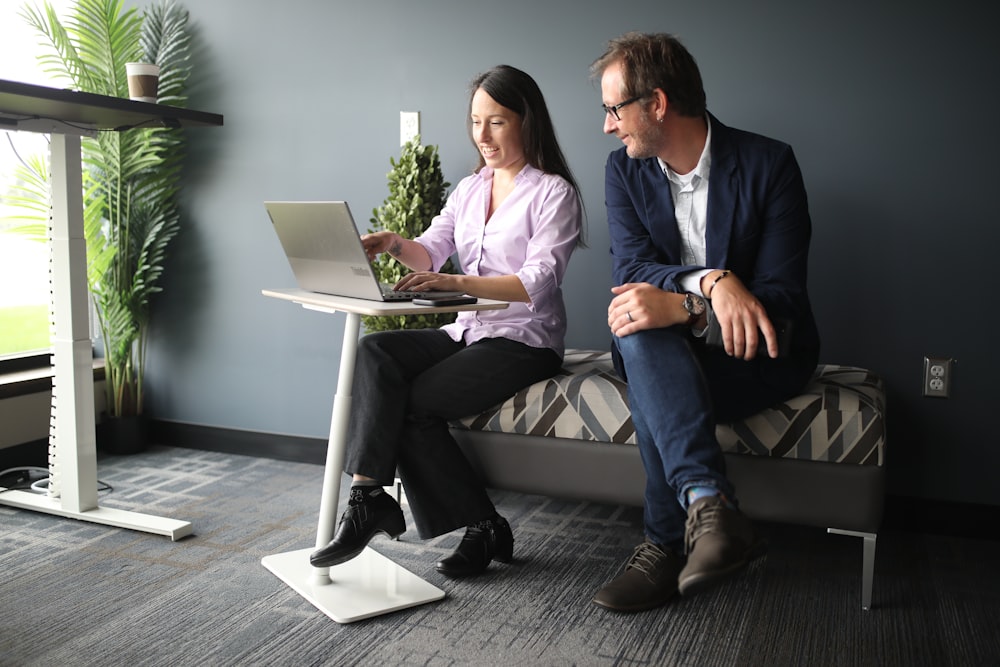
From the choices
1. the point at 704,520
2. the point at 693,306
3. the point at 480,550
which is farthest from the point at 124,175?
the point at 704,520

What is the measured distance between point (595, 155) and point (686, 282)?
3.25 ft

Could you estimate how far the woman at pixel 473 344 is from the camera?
2.11m

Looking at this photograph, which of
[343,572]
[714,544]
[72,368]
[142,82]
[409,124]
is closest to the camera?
[714,544]

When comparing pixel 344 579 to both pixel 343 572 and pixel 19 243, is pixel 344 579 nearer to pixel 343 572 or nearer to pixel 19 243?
pixel 343 572

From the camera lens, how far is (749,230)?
209cm

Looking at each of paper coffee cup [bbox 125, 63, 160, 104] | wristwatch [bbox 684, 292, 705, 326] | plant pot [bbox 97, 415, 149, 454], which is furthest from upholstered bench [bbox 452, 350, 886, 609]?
plant pot [bbox 97, 415, 149, 454]

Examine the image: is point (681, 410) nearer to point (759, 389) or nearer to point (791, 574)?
point (759, 389)

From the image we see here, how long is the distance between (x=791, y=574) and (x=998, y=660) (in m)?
0.53

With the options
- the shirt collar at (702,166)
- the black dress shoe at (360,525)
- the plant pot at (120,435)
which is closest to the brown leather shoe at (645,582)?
the black dress shoe at (360,525)

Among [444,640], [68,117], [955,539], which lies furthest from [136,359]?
[955,539]

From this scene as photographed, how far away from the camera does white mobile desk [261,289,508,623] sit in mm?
1961

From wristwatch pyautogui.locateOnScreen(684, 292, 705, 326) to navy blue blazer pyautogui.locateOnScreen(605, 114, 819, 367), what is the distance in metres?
0.09

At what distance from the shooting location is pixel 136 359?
11.9 ft

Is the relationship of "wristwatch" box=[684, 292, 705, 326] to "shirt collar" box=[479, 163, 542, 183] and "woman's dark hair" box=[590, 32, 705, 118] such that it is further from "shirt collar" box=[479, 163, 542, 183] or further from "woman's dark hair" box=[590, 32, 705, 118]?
"shirt collar" box=[479, 163, 542, 183]
